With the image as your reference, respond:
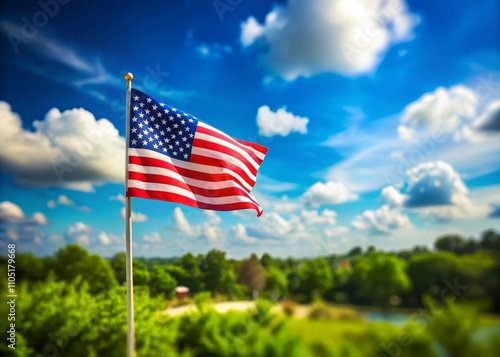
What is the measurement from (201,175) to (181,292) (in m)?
3.33

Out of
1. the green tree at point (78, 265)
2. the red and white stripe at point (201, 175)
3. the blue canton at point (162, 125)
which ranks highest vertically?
the blue canton at point (162, 125)

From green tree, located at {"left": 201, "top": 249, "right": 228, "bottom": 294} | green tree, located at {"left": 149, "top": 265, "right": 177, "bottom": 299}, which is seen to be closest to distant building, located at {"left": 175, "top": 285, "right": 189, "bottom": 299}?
green tree, located at {"left": 149, "top": 265, "right": 177, "bottom": 299}

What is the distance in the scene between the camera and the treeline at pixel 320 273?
A: 15.7 feet

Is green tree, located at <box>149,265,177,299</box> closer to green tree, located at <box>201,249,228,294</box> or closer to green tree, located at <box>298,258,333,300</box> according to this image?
green tree, located at <box>201,249,228,294</box>

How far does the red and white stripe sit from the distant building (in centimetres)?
313

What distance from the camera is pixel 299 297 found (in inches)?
232

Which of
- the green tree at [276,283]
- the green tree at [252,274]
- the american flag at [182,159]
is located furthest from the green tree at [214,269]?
the american flag at [182,159]

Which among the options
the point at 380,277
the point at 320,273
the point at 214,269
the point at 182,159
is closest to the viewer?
the point at 182,159

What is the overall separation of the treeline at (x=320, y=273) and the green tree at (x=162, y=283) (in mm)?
15

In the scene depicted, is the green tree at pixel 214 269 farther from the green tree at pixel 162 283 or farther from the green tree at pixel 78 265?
the green tree at pixel 78 265

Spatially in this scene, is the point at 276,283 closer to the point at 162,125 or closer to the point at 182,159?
the point at 182,159

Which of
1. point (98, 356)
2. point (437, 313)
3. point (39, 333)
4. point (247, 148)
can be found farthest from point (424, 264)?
point (39, 333)

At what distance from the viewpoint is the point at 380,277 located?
17.8 ft

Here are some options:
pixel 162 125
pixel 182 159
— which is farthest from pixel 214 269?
pixel 162 125
